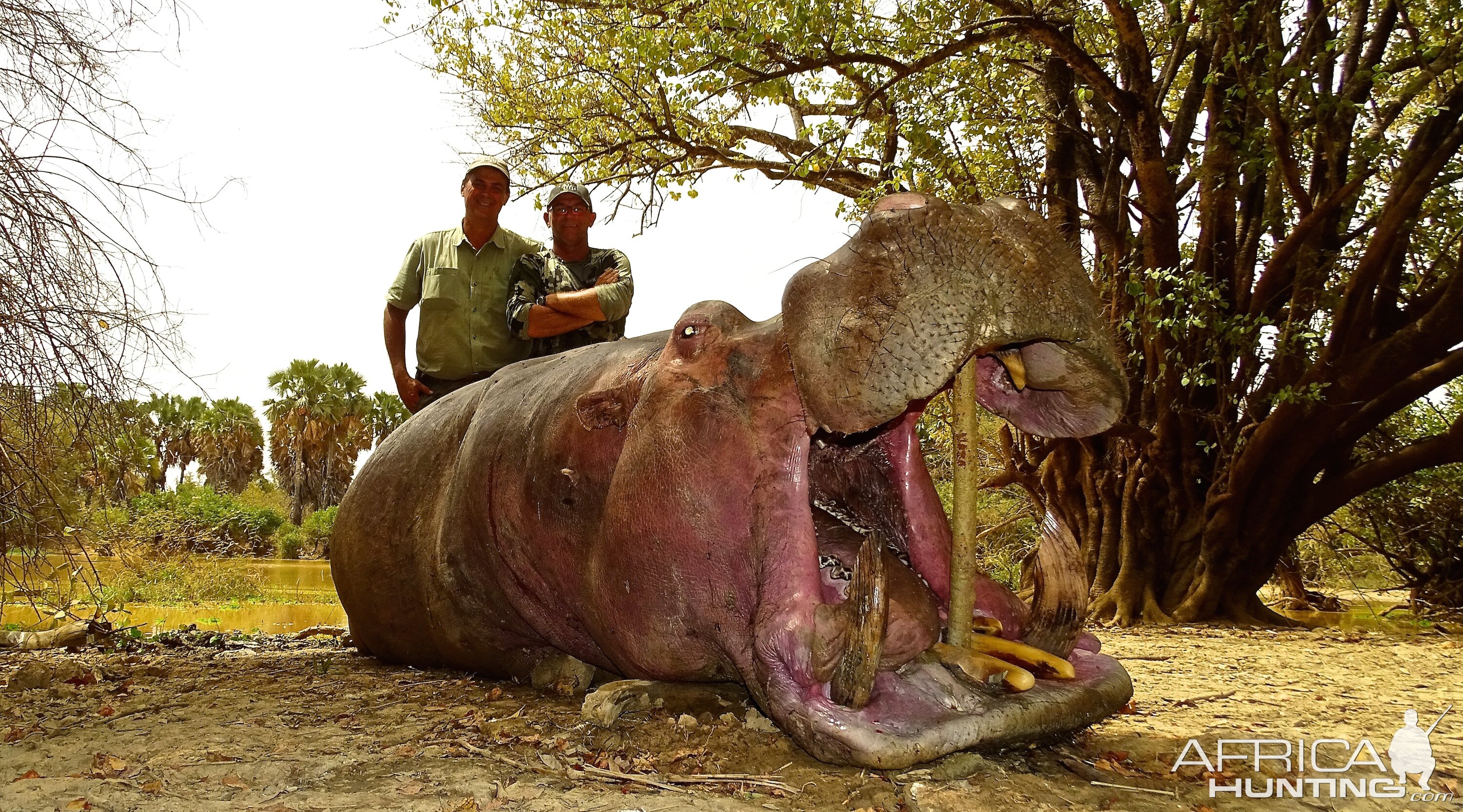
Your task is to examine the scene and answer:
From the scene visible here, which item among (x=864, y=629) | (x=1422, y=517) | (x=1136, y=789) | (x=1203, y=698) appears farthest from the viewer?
(x=1422, y=517)

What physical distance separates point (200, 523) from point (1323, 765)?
22167mm

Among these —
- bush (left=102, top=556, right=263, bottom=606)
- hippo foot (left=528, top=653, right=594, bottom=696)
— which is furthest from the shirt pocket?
bush (left=102, top=556, right=263, bottom=606)

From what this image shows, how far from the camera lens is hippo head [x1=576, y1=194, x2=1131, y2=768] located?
2.01m

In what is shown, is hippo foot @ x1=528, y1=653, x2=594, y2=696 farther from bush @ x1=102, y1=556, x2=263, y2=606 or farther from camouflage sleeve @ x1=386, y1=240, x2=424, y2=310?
bush @ x1=102, y1=556, x2=263, y2=606

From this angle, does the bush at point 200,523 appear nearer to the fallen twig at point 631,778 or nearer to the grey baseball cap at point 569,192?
the grey baseball cap at point 569,192

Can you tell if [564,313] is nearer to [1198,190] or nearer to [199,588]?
[1198,190]

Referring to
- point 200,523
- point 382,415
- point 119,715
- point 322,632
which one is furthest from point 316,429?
point 119,715

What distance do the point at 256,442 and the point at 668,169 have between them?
34.1 metres

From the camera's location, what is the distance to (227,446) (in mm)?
36625

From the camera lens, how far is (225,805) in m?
2.01

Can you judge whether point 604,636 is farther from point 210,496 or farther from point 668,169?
point 210,496

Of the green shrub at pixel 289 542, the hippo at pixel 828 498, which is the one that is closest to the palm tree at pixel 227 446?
the green shrub at pixel 289 542

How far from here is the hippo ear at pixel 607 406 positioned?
2572 millimetres

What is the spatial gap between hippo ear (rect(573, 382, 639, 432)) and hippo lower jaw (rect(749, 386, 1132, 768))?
0.51 m
